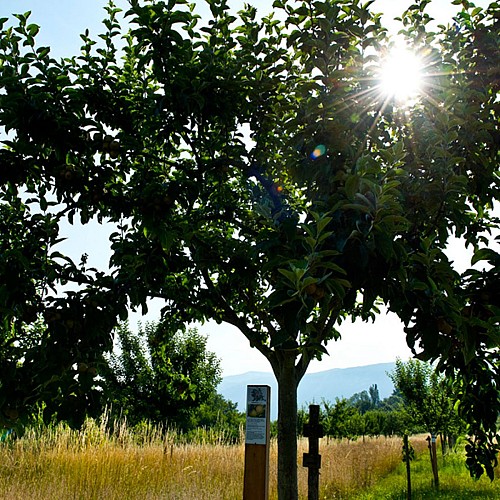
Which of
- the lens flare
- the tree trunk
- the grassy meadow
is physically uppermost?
the lens flare

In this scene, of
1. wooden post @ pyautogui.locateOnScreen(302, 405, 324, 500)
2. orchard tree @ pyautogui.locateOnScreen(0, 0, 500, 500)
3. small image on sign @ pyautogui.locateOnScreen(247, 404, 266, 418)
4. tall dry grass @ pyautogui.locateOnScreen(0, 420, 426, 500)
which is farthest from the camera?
tall dry grass @ pyautogui.locateOnScreen(0, 420, 426, 500)

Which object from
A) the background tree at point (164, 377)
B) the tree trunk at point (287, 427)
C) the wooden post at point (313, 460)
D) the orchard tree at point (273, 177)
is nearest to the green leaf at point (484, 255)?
the orchard tree at point (273, 177)

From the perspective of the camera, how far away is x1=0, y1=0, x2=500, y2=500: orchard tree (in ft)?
6.09

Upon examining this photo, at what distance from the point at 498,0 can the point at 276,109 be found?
63.9 inches

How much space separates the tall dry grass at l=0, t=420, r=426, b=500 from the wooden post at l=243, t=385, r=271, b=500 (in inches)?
113

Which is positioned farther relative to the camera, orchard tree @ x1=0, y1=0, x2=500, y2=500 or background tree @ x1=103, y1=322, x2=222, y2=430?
background tree @ x1=103, y1=322, x2=222, y2=430

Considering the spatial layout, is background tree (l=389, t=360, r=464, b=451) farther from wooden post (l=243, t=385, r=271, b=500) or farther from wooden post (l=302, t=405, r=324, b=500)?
wooden post (l=243, t=385, r=271, b=500)

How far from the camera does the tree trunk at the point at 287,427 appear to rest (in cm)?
424

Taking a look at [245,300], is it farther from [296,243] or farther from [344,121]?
[296,243]

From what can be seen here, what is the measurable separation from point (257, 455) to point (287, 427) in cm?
38

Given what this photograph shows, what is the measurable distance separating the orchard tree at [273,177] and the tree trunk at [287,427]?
0.02 m

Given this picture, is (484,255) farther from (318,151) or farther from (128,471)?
(128,471)

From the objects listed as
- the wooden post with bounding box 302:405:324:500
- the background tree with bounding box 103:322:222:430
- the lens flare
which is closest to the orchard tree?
the lens flare

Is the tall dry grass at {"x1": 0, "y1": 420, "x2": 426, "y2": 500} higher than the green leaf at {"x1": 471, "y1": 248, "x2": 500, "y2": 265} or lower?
lower
